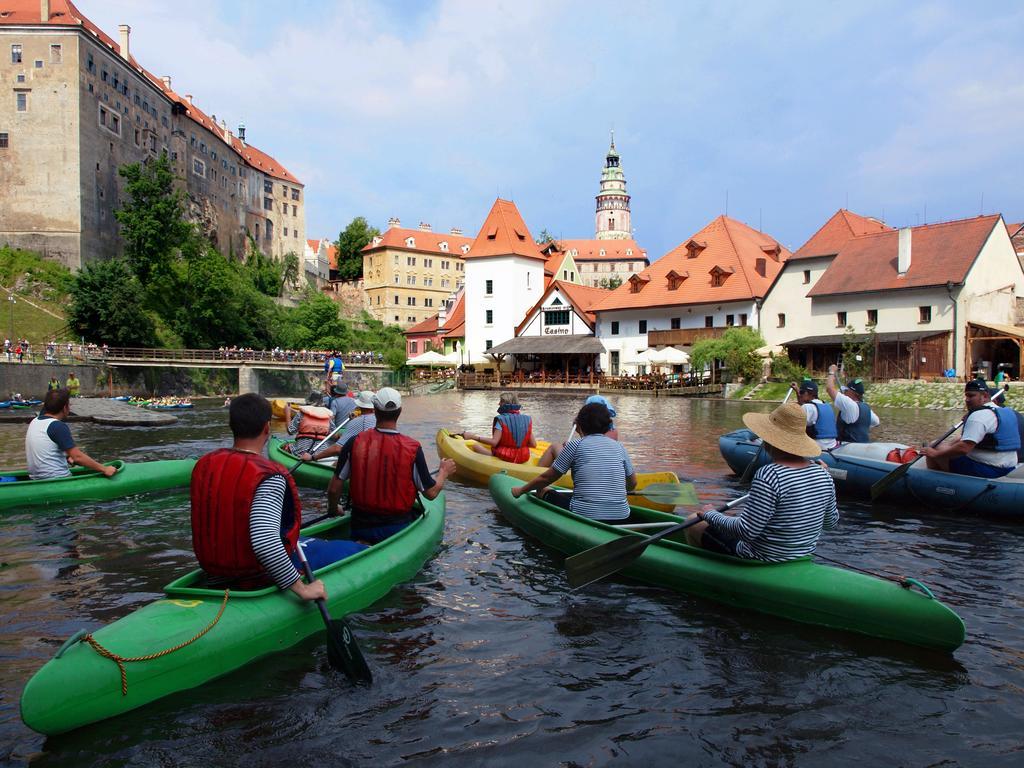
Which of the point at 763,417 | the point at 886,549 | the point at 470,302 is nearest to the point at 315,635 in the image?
the point at 763,417

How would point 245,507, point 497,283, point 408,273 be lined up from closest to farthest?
point 245,507 → point 497,283 → point 408,273

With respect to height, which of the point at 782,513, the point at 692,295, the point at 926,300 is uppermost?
the point at 692,295

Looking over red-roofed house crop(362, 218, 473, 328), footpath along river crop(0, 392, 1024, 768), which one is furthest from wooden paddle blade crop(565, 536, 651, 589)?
red-roofed house crop(362, 218, 473, 328)

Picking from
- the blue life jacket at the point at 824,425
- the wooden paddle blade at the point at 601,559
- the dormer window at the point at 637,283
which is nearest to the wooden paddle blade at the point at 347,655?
the wooden paddle blade at the point at 601,559

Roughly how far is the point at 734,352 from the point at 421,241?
214 ft

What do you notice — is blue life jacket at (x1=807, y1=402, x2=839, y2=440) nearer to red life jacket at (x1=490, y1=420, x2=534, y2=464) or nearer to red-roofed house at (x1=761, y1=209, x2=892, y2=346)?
red life jacket at (x1=490, y1=420, x2=534, y2=464)

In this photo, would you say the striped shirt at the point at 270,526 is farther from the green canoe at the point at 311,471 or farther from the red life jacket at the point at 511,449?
the red life jacket at the point at 511,449

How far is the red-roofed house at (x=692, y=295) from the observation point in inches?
1850

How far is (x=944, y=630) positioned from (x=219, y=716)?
484cm

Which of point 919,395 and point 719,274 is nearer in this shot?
point 919,395

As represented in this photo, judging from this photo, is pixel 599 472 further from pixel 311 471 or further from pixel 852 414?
pixel 852 414

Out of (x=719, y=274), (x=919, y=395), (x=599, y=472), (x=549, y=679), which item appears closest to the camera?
(x=549, y=679)

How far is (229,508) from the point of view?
467cm

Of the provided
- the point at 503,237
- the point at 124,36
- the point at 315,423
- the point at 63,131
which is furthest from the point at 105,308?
the point at 315,423
